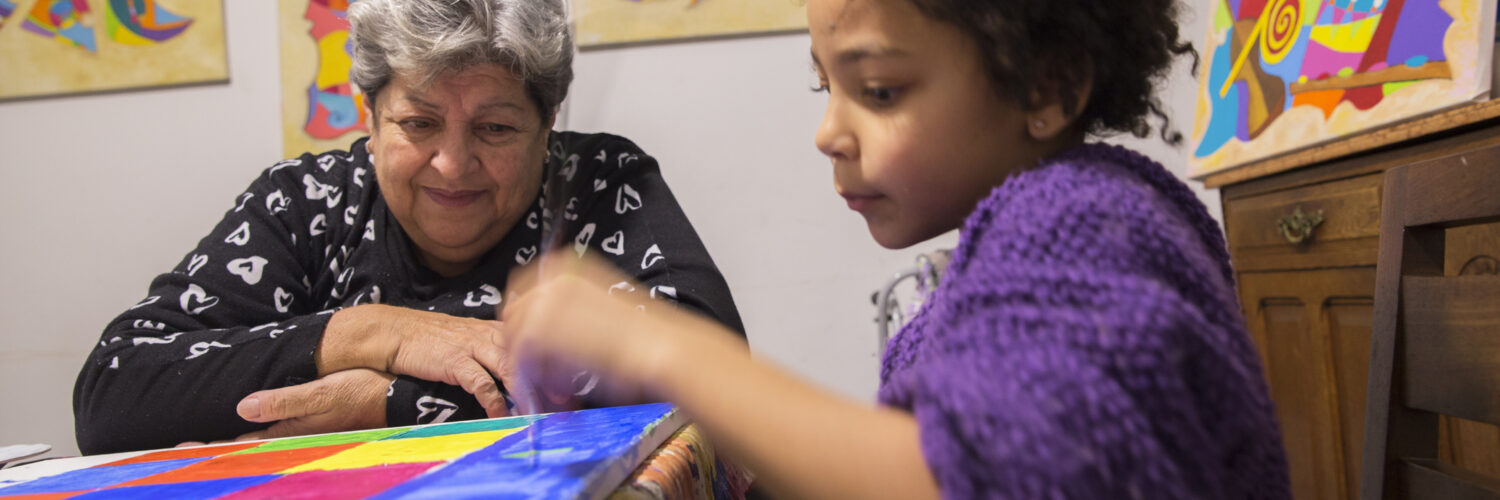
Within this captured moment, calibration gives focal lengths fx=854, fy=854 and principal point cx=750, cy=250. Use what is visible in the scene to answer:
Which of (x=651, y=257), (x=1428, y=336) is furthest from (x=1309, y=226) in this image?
(x=651, y=257)

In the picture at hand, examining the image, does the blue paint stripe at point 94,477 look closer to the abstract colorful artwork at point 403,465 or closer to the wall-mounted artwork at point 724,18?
the abstract colorful artwork at point 403,465

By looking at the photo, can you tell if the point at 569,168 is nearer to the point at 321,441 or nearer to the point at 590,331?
the point at 321,441

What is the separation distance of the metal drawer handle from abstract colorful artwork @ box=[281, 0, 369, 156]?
6.07ft

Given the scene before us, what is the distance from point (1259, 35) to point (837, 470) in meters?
1.59

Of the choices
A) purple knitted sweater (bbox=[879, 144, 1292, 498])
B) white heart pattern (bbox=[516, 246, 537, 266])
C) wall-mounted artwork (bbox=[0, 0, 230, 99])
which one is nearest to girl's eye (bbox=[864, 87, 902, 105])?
purple knitted sweater (bbox=[879, 144, 1292, 498])

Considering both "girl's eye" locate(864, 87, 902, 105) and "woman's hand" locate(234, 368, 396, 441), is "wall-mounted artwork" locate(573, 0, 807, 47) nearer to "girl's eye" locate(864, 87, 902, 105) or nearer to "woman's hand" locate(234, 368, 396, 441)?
"woman's hand" locate(234, 368, 396, 441)

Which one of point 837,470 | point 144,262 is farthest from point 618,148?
point 144,262

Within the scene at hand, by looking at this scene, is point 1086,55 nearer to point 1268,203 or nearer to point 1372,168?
point 1372,168

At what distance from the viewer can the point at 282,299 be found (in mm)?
1122

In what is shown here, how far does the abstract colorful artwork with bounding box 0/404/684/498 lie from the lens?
1.35 feet

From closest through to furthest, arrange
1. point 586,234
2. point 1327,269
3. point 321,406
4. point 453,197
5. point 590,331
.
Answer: point 590,331 → point 321,406 → point 586,234 → point 453,197 → point 1327,269

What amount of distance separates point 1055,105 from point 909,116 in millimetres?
106

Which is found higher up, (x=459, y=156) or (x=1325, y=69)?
(x=1325, y=69)

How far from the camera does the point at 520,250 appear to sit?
117 centimetres
